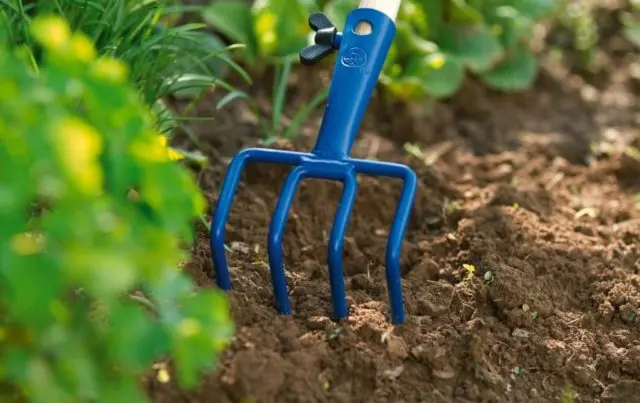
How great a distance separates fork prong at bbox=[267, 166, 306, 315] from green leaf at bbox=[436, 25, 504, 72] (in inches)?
54.3

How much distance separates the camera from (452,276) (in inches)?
85.1

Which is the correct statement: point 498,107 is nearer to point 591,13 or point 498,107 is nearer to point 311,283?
point 591,13

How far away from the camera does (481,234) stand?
7.54 feet

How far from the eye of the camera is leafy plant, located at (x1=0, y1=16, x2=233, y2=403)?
1.21 m

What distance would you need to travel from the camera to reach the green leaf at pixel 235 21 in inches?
116

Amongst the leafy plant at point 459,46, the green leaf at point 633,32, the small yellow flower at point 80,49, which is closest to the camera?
the small yellow flower at point 80,49

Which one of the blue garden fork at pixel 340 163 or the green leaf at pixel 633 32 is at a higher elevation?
the green leaf at pixel 633 32

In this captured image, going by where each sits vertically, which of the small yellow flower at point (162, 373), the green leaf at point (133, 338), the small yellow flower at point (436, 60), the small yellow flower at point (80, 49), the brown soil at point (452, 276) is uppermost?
the small yellow flower at point (80, 49)

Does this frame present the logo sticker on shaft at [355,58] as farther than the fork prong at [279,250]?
Yes

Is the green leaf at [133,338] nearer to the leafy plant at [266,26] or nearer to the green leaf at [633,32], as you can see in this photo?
the leafy plant at [266,26]

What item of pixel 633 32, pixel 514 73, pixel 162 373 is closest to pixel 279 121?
pixel 514 73

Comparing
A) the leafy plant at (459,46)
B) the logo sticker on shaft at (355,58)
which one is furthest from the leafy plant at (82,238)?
the leafy plant at (459,46)

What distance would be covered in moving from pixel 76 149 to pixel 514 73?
7.80ft

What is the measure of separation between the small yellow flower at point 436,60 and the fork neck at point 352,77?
2.25ft
